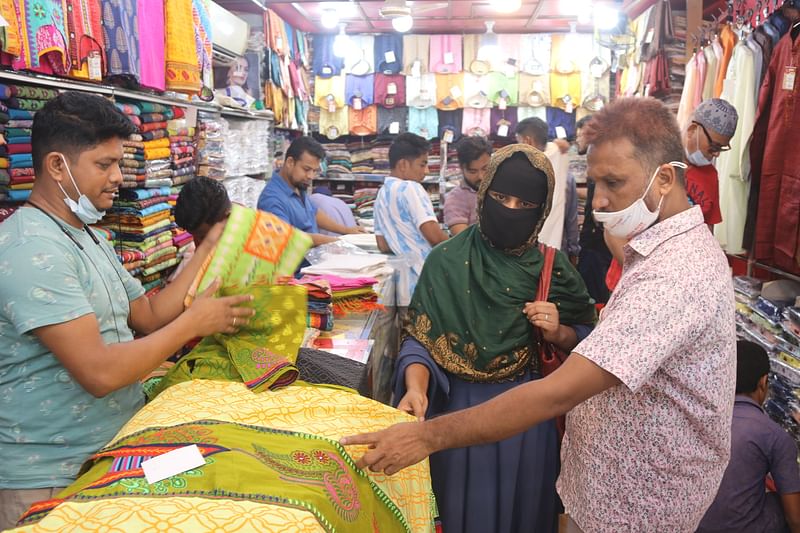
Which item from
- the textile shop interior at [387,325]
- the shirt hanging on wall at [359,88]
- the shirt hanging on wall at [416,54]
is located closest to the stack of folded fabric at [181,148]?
the textile shop interior at [387,325]

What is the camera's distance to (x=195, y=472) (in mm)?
1073

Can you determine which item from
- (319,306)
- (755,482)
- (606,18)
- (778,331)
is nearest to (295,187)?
(319,306)

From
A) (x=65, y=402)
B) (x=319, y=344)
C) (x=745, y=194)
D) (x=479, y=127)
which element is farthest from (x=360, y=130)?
(x=65, y=402)

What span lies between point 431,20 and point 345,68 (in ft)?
4.39

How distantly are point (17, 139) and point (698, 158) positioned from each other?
329 cm

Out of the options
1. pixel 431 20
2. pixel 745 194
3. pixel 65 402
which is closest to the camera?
pixel 65 402

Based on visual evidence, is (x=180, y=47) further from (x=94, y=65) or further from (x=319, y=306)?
(x=319, y=306)

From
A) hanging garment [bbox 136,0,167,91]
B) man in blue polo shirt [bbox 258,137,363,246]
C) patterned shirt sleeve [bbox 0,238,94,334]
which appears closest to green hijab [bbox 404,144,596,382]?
patterned shirt sleeve [bbox 0,238,94,334]

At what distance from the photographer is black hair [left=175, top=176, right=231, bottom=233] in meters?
2.82

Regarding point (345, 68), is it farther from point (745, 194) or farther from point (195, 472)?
point (195, 472)

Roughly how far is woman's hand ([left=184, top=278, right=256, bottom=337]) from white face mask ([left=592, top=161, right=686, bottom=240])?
3.00 feet

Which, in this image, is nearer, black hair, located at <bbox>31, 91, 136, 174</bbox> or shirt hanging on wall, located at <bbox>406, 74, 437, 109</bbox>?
black hair, located at <bbox>31, 91, 136, 174</bbox>

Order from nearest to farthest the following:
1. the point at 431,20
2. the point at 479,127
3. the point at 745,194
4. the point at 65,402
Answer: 1. the point at 65,402
2. the point at 745,194
3. the point at 431,20
4. the point at 479,127

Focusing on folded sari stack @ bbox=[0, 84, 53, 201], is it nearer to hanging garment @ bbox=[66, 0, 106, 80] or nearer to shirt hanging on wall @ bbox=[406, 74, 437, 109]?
hanging garment @ bbox=[66, 0, 106, 80]
